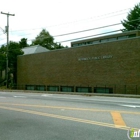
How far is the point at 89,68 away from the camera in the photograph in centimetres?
3369

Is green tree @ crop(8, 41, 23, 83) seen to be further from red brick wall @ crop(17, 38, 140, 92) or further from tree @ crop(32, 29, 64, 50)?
tree @ crop(32, 29, 64, 50)

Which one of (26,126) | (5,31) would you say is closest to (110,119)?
(26,126)

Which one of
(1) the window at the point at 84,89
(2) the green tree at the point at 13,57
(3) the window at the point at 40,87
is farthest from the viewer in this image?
(2) the green tree at the point at 13,57

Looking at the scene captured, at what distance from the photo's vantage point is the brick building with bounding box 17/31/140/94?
93.7ft

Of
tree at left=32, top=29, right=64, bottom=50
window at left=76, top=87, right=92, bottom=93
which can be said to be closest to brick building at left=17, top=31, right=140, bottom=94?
window at left=76, top=87, right=92, bottom=93

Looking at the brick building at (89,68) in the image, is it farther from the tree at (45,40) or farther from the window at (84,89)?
the tree at (45,40)

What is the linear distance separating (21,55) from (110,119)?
39813 mm

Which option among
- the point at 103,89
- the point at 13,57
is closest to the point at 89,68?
the point at 103,89

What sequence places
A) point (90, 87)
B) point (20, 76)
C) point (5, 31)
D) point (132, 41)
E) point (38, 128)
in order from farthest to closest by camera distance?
point (20, 76), point (5, 31), point (90, 87), point (132, 41), point (38, 128)

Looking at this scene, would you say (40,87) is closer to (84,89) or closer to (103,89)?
(84,89)

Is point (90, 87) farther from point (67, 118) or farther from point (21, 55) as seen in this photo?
point (67, 118)

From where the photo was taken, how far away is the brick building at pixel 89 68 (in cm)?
2855

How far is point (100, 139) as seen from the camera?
21.2 feet

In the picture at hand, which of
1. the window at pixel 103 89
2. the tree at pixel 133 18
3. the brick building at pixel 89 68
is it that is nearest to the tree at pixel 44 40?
the tree at pixel 133 18
